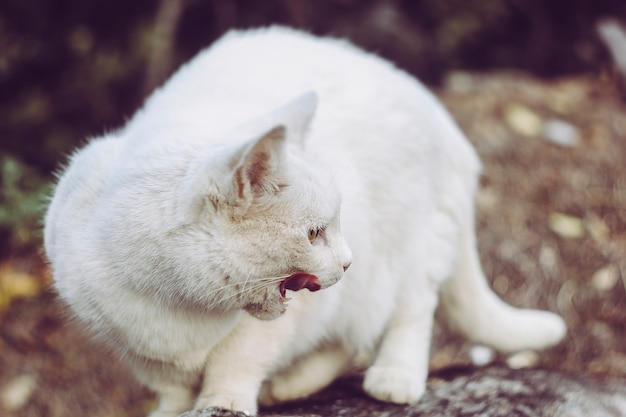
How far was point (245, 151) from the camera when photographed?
1.54 metres

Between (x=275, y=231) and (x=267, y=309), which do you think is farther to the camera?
(x=267, y=309)

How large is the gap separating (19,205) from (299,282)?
254 centimetres

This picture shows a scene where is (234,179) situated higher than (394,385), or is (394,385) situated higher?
(234,179)

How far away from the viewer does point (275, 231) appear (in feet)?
5.54

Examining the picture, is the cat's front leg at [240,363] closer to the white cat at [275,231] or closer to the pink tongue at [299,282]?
the white cat at [275,231]

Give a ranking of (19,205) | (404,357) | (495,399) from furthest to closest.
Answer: (19,205) < (404,357) < (495,399)

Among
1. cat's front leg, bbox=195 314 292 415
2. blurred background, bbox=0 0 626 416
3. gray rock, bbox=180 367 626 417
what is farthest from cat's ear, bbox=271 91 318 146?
blurred background, bbox=0 0 626 416

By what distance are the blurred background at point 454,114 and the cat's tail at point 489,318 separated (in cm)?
34

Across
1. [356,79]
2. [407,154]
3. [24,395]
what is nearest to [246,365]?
[407,154]

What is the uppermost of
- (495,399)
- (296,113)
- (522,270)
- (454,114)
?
(454,114)

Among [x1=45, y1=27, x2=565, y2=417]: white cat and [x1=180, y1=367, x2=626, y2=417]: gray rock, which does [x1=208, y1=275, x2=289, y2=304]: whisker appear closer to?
[x1=45, y1=27, x2=565, y2=417]: white cat

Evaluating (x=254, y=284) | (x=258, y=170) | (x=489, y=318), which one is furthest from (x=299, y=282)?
(x=489, y=318)

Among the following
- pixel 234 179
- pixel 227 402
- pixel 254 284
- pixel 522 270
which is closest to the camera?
pixel 234 179

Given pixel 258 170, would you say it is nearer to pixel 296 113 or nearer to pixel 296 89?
pixel 296 113
